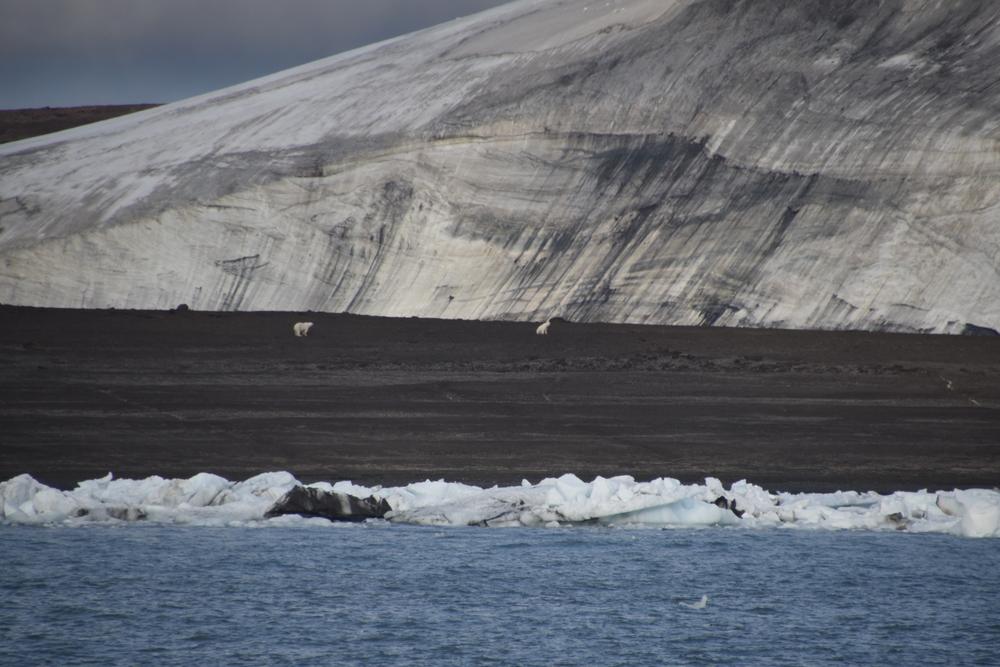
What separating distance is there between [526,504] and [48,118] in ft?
142

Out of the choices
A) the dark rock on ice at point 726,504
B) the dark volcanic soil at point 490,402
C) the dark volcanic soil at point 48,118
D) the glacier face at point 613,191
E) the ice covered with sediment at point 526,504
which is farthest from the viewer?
the dark volcanic soil at point 48,118

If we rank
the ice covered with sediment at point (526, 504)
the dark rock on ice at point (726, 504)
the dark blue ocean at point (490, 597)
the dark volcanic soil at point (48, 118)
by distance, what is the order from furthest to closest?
the dark volcanic soil at point (48, 118) → the dark rock on ice at point (726, 504) → the ice covered with sediment at point (526, 504) → the dark blue ocean at point (490, 597)

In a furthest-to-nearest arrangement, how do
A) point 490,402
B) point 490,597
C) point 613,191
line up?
point 613,191, point 490,402, point 490,597

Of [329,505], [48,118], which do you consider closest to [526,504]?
[329,505]

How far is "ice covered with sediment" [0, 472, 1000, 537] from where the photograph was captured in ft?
48.2

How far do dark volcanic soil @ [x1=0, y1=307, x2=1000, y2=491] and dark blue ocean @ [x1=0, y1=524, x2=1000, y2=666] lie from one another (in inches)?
67.7

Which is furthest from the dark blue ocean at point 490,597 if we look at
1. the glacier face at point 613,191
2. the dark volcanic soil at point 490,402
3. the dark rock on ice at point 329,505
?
the glacier face at point 613,191

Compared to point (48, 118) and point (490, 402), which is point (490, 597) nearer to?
point (490, 402)

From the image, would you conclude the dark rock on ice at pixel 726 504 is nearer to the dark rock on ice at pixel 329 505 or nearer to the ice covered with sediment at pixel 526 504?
the ice covered with sediment at pixel 526 504

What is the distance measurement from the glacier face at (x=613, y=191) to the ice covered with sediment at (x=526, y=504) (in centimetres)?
886

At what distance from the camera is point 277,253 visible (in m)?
27.0

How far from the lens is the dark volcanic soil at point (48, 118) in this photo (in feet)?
162

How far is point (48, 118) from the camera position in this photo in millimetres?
53562

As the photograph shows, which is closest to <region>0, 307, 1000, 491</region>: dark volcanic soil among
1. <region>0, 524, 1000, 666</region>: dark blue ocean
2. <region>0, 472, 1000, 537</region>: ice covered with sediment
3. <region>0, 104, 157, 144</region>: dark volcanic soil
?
<region>0, 472, 1000, 537</region>: ice covered with sediment
